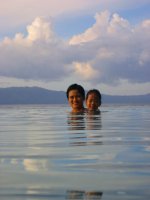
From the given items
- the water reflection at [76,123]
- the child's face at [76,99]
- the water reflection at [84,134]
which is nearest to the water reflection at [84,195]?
the water reflection at [84,134]

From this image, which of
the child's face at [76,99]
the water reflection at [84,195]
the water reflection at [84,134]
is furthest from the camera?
the child's face at [76,99]

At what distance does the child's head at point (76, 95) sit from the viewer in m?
11.9

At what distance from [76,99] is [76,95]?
129 mm

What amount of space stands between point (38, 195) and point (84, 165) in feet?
2.83

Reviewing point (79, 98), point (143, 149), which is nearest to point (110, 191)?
point (143, 149)

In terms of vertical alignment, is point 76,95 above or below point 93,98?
above

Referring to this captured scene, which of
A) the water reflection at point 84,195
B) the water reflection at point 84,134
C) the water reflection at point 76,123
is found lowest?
the water reflection at point 84,195

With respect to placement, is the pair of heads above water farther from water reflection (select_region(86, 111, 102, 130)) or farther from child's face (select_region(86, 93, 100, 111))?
water reflection (select_region(86, 111, 102, 130))

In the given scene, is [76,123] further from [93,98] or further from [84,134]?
[93,98]

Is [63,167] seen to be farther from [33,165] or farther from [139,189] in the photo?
[139,189]

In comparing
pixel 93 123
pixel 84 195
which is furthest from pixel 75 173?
pixel 93 123

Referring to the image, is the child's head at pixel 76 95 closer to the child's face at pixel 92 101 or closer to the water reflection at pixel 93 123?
the child's face at pixel 92 101

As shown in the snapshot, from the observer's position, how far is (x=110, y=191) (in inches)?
78.8

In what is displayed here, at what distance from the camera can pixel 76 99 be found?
39.1 ft
